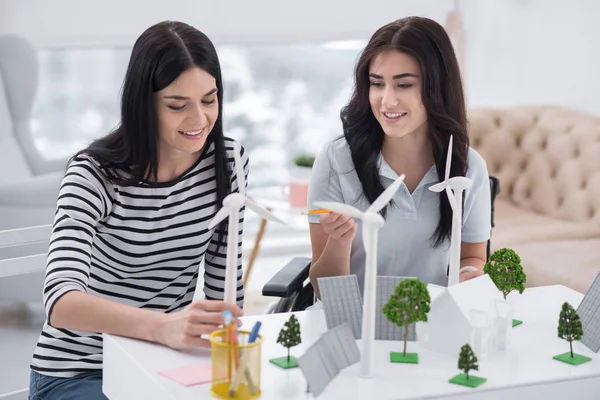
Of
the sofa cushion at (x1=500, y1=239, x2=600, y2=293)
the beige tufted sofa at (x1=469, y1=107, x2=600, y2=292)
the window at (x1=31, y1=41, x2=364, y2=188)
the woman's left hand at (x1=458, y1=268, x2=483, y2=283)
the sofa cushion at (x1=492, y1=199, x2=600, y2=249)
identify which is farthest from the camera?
A: the window at (x1=31, y1=41, x2=364, y2=188)

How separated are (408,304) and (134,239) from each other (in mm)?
657

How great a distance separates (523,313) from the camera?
185 cm

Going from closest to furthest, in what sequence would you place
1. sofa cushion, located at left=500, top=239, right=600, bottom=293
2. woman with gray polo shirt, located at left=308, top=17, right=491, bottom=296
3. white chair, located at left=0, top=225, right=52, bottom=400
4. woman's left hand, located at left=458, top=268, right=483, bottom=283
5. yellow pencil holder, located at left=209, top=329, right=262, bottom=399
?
1. yellow pencil holder, located at left=209, top=329, right=262, bottom=399
2. woman's left hand, located at left=458, top=268, right=483, bottom=283
3. woman with gray polo shirt, located at left=308, top=17, right=491, bottom=296
4. white chair, located at left=0, top=225, right=52, bottom=400
5. sofa cushion, located at left=500, top=239, right=600, bottom=293

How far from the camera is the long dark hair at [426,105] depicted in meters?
2.04

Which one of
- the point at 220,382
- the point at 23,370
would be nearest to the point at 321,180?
the point at 220,382

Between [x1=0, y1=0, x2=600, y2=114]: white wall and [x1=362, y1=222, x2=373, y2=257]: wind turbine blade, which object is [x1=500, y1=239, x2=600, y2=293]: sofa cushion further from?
[x1=362, y1=222, x2=373, y2=257]: wind turbine blade

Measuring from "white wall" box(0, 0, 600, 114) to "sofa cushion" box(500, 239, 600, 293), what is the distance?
0.80 metres

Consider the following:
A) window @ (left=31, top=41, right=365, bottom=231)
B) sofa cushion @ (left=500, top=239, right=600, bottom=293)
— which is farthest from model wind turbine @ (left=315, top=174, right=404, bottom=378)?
window @ (left=31, top=41, right=365, bottom=231)

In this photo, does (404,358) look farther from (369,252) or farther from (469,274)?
(469,274)

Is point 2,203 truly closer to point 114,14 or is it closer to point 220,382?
point 114,14

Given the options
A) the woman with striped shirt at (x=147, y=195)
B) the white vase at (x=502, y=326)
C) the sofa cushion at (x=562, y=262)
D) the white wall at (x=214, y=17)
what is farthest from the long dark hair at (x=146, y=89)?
the white wall at (x=214, y=17)

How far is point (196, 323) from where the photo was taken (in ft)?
4.99

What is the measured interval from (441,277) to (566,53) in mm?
2121

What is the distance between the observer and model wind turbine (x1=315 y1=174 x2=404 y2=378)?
1427 mm
